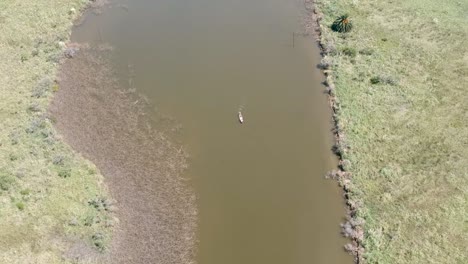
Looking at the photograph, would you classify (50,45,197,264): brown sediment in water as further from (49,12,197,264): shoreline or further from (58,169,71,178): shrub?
(58,169,71,178): shrub

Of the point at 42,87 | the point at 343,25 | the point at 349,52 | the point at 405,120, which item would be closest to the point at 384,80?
the point at 405,120

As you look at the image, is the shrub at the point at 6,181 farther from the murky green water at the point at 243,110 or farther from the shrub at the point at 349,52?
the shrub at the point at 349,52

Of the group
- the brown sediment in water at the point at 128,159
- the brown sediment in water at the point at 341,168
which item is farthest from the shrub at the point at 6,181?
the brown sediment in water at the point at 341,168

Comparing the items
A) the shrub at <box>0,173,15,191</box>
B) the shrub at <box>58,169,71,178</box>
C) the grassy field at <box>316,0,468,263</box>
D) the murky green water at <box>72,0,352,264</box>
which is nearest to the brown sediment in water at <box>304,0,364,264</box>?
the grassy field at <box>316,0,468,263</box>

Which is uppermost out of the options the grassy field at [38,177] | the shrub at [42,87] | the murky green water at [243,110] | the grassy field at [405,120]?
the grassy field at [405,120]

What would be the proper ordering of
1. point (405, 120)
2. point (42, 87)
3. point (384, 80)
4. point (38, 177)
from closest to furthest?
point (38, 177), point (405, 120), point (42, 87), point (384, 80)

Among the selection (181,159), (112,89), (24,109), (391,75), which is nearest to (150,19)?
(112,89)

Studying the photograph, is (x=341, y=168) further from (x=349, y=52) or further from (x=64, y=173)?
(x=64, y=173)
